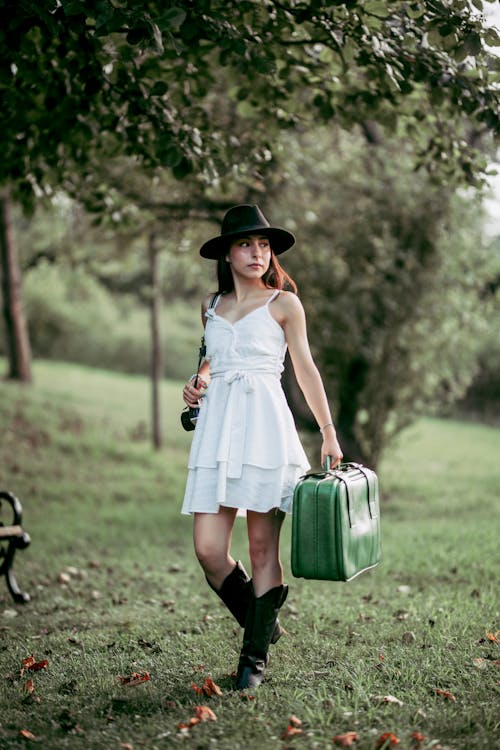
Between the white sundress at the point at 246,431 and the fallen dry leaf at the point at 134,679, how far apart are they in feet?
3.06

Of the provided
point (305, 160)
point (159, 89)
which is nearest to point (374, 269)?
point (305, 160)

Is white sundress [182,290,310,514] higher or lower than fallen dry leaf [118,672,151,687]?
higher

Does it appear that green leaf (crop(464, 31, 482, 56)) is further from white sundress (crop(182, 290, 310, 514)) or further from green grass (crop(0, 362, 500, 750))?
green grass (crop(0, 362, 500, 750))

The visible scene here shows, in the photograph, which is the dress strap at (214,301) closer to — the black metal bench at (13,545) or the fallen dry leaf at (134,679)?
the fallen dry leaf at (134,679)

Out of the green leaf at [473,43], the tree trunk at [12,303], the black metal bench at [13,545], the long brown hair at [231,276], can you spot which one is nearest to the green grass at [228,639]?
the black metal bench at [13,545]

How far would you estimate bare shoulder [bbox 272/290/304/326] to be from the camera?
176 inches

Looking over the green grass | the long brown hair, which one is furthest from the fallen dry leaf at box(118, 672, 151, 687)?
the long brown hair

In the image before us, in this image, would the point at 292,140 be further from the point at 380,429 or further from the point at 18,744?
the point at 18,744

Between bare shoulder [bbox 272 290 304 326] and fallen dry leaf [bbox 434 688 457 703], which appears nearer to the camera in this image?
fallen dry leaf [bbox 434 688 457 703]

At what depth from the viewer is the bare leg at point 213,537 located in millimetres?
4363

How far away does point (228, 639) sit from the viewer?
212 inches

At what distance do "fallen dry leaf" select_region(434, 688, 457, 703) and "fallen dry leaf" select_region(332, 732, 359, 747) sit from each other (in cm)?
69

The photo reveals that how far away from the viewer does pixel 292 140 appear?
1223 centimetres

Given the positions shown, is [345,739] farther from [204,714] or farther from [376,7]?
[376,7]
